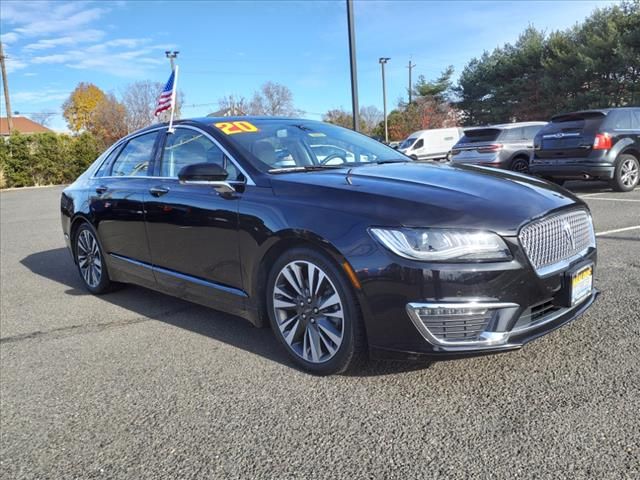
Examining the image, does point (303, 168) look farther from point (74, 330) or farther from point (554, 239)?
point (74, 330)

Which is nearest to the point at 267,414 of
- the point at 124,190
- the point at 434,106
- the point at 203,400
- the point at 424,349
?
the point at 203,400

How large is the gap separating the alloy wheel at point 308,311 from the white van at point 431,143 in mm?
19694

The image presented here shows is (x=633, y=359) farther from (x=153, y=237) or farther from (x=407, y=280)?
(x=153, y=237)

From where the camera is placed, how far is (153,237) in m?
4.11

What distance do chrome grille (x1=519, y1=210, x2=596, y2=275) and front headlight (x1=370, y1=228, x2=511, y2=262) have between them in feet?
0.53

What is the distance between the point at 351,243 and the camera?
2.69 metres

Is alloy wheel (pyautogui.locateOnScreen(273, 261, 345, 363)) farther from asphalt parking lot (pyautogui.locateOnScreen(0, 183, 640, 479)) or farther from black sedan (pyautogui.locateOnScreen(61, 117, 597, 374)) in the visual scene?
asphalt parking lot (pyautogui.locateOnScreen(0, 183, 640, 479))

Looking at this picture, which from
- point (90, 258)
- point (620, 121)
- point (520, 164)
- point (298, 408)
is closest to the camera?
point (298, 408)

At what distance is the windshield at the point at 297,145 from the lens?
11.6 ft

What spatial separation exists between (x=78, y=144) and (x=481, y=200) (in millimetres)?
32411

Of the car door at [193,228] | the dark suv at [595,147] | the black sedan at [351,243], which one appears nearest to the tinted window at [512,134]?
the dark suv at [595,147]

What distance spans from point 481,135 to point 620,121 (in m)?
3.78

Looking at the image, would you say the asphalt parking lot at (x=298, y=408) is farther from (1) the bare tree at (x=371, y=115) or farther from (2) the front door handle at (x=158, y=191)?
(1) the bare tree at (x=371, y=115)

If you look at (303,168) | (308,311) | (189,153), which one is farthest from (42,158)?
(308,311)
